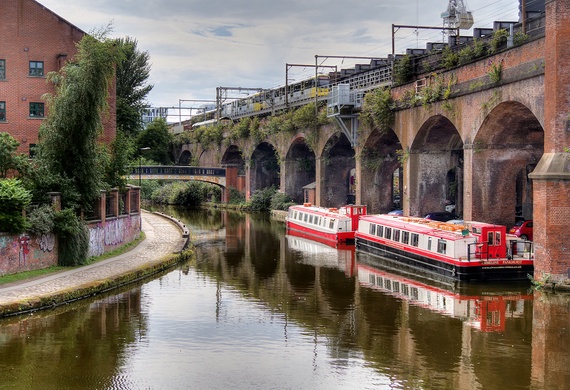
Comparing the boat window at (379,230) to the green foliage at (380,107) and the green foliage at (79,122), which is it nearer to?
the green foliage at (380,107)

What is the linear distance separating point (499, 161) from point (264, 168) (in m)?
32.4

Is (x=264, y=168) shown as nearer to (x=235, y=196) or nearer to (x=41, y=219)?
(x=235, y=196)

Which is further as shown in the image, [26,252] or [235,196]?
[235,196]

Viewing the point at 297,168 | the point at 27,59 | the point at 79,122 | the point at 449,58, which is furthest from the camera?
the point at 297,168

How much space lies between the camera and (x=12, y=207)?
64.1 feet

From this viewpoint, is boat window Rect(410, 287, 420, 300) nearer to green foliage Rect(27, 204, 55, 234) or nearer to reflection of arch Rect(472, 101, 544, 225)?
reflection of arch Rect(472, 101, 544, 225)

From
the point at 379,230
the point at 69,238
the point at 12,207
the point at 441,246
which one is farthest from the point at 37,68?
the point at 441,246

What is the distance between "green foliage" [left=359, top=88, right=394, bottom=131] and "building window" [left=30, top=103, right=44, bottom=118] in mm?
15347

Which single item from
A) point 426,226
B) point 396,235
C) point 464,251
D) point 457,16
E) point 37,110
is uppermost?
point 457,16

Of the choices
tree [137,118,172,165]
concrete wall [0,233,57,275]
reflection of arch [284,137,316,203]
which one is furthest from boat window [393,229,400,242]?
tree [137,118,172,165]

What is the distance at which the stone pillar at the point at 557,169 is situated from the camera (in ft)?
63.5

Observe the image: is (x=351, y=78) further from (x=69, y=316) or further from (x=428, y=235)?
(x=69, y=316)

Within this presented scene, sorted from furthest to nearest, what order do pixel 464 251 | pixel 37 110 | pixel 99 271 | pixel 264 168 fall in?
1. pixel 264 168
2. pixel 37 110
3. pixel 464 251
4. pixel 99 271

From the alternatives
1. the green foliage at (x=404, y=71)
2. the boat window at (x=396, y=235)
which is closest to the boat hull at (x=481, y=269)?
the boat window at (x=396, y=235)
